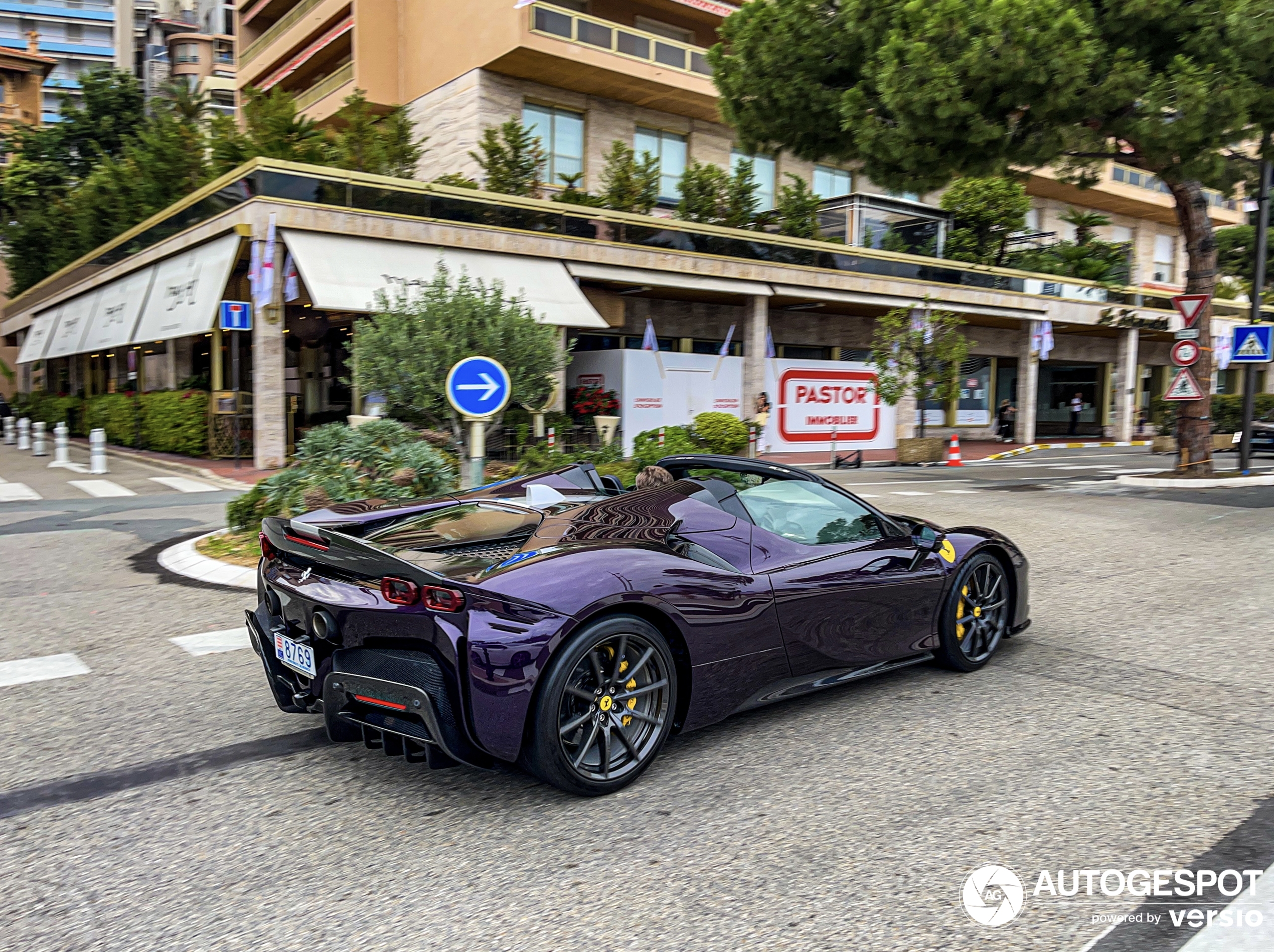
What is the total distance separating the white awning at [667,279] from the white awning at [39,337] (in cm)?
2028

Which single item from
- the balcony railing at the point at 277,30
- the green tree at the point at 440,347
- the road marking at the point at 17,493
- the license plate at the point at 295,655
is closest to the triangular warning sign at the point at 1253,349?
the green tree at the point at 440,347

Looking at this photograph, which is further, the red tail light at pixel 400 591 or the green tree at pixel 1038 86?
the green tree at pixel 1038 86

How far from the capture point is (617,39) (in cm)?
2452

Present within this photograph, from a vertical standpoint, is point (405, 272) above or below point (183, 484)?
above

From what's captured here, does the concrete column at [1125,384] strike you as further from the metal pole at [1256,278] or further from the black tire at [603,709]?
the black tire at [603,709]

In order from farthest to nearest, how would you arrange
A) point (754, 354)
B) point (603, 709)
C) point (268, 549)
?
point (754, 354)
point (268, 549)
point (603, 709)

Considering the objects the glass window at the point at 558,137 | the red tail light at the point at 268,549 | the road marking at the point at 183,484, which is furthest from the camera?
the glass window at the point at 558,137

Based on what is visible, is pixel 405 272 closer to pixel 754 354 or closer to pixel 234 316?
pixel 234 316

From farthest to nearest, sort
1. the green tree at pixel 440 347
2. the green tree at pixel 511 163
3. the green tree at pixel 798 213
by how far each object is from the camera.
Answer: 1. the green tree at pixel 798 213
2. the green tree at pixel 511 163
3. the green tree at pixel 440 347

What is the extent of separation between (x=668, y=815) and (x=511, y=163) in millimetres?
20479

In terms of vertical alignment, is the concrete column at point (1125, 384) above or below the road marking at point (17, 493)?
above

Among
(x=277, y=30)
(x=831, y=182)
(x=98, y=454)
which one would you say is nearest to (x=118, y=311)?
(x=98, y=454)

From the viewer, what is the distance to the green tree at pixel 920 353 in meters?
22.9

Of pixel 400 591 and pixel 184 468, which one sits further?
pixel 184 468
